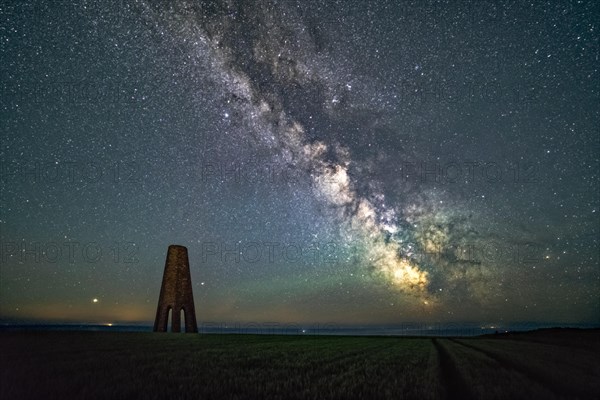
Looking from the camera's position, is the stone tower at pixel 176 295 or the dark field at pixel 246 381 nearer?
the dark field at pixel 246 381

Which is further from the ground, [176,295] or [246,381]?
[176,295]

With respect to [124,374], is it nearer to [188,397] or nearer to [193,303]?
[188,397]

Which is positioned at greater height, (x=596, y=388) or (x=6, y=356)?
(x=6, y=356)

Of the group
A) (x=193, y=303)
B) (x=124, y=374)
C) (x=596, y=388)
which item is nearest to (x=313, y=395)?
(x=124, y=374)

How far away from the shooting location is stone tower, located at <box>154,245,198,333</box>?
37.4 meters

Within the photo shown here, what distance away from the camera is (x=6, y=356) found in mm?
11844

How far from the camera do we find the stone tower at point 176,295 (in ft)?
123

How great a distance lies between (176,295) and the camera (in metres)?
37.9

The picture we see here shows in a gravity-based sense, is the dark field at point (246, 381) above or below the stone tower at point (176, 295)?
below

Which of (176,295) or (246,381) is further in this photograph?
(176,295)

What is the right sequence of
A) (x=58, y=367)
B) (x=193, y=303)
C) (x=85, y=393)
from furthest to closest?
(x=193, y=303) → (x=58, y=367) → (x=85, y=393)

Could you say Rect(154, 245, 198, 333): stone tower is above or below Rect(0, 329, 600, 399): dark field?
above

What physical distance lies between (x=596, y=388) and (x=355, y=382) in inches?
257

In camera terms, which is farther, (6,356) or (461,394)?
(6,356)
